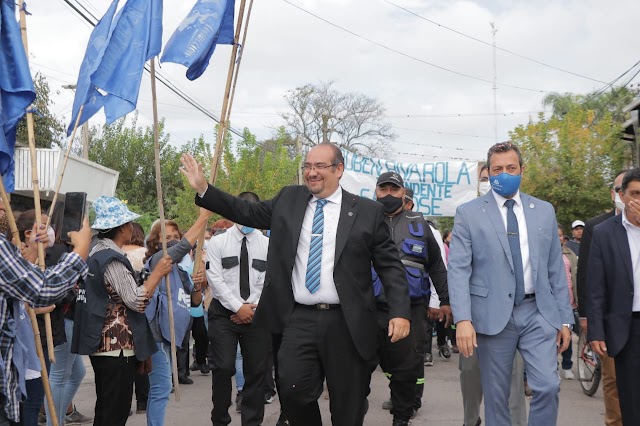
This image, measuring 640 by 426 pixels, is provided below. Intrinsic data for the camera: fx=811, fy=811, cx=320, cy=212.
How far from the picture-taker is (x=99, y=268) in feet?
19.1

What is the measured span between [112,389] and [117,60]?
236cm

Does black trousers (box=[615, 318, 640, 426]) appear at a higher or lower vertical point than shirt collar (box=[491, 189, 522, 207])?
lower

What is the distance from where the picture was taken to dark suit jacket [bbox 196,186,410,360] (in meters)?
5.30

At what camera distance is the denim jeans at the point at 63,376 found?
7121 mm

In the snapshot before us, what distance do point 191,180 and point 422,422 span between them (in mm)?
4181

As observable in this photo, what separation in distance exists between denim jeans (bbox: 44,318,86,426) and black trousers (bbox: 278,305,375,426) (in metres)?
2.72

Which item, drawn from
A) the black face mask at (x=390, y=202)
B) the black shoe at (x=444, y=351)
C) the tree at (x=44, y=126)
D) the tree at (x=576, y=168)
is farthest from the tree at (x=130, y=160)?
the black face mask at (x=390, y=202)

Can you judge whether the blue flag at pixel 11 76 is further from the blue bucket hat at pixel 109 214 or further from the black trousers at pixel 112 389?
the black trousers at pixel 112 389

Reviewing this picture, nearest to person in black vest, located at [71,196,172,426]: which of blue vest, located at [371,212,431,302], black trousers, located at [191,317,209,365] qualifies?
blue vest, located at [371,212,431,302]

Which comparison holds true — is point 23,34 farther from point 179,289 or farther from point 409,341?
point 409,341

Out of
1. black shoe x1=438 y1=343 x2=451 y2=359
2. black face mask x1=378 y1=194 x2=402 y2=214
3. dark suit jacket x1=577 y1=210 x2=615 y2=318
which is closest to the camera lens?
dark suit jacket x1=577 y1=210 x2=615 y2=318

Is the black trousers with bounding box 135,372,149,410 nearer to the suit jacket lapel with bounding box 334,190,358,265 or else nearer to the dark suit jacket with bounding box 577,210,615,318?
the suit jacket lapel with bounding box 334,190,358,265

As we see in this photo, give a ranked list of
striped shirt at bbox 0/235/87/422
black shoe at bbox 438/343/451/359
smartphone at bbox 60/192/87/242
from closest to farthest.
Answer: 1. striped shirt at bbox 0/235/87/422
2. smartphone at bbox 60/192/87/242
3. black shoe at bbox 438/343/451/359

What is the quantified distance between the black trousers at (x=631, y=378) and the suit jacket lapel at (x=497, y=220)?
3.37 ft
